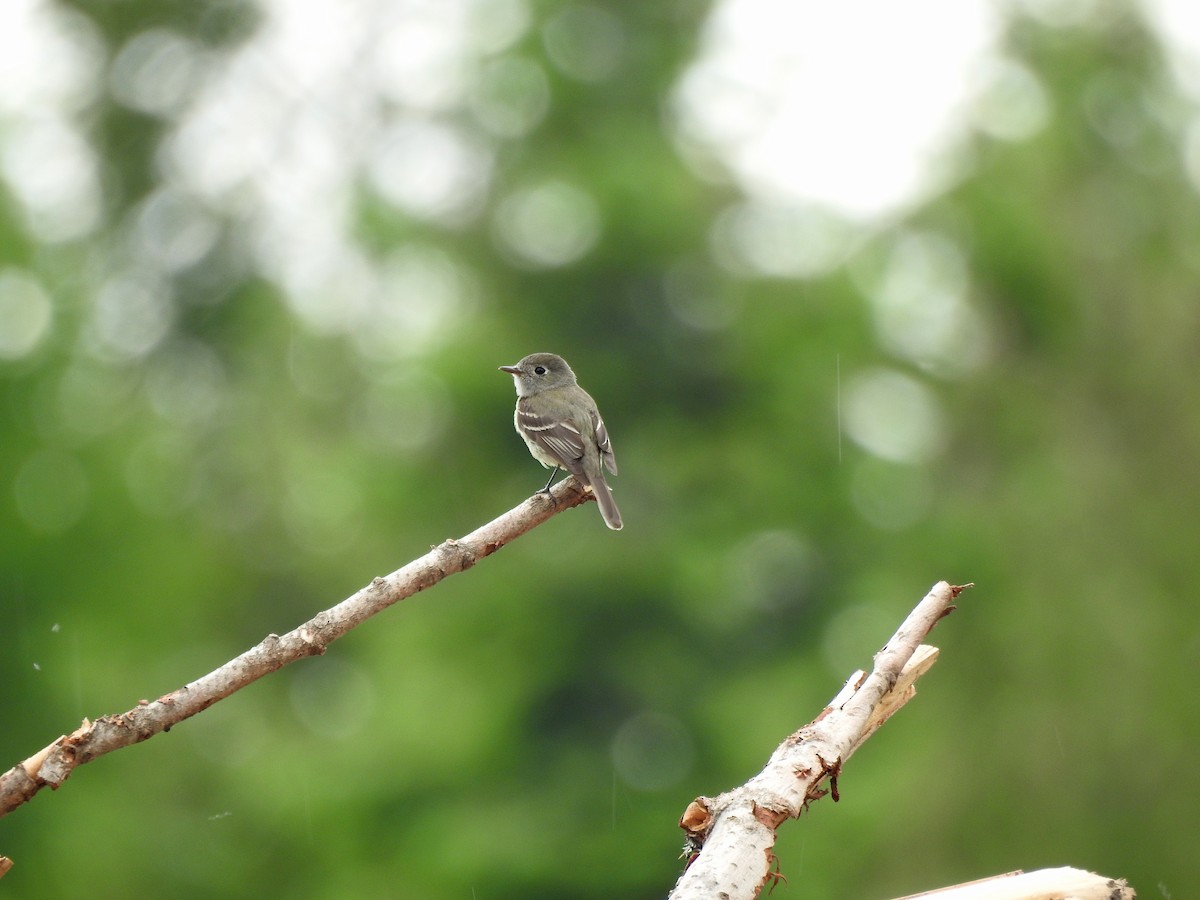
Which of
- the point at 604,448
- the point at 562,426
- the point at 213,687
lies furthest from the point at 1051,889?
the point at 604,448

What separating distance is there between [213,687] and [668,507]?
10358mm

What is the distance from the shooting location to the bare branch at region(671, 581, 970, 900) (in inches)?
108

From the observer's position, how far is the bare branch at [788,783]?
2.75 metres

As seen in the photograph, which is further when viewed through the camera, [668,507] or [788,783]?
[668,507]

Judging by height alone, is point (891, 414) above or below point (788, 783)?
above

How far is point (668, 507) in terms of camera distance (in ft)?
43.0

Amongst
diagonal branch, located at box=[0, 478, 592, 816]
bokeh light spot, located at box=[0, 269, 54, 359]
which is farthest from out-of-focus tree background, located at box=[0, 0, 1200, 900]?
diagonal branch, located at box=[0, 478, 592, 816]

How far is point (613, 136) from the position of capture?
46.2ft

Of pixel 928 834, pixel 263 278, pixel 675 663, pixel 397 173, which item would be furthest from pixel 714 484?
pixel 263 278

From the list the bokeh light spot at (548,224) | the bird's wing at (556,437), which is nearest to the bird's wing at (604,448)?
the bird's wing at (556,437)

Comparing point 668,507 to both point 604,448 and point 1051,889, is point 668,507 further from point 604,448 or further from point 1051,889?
Answer: point 1051,889

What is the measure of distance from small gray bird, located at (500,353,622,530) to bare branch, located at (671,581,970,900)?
9.61 feet

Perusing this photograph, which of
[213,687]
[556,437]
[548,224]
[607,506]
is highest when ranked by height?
[548,224]

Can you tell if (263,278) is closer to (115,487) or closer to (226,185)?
(226,185)
